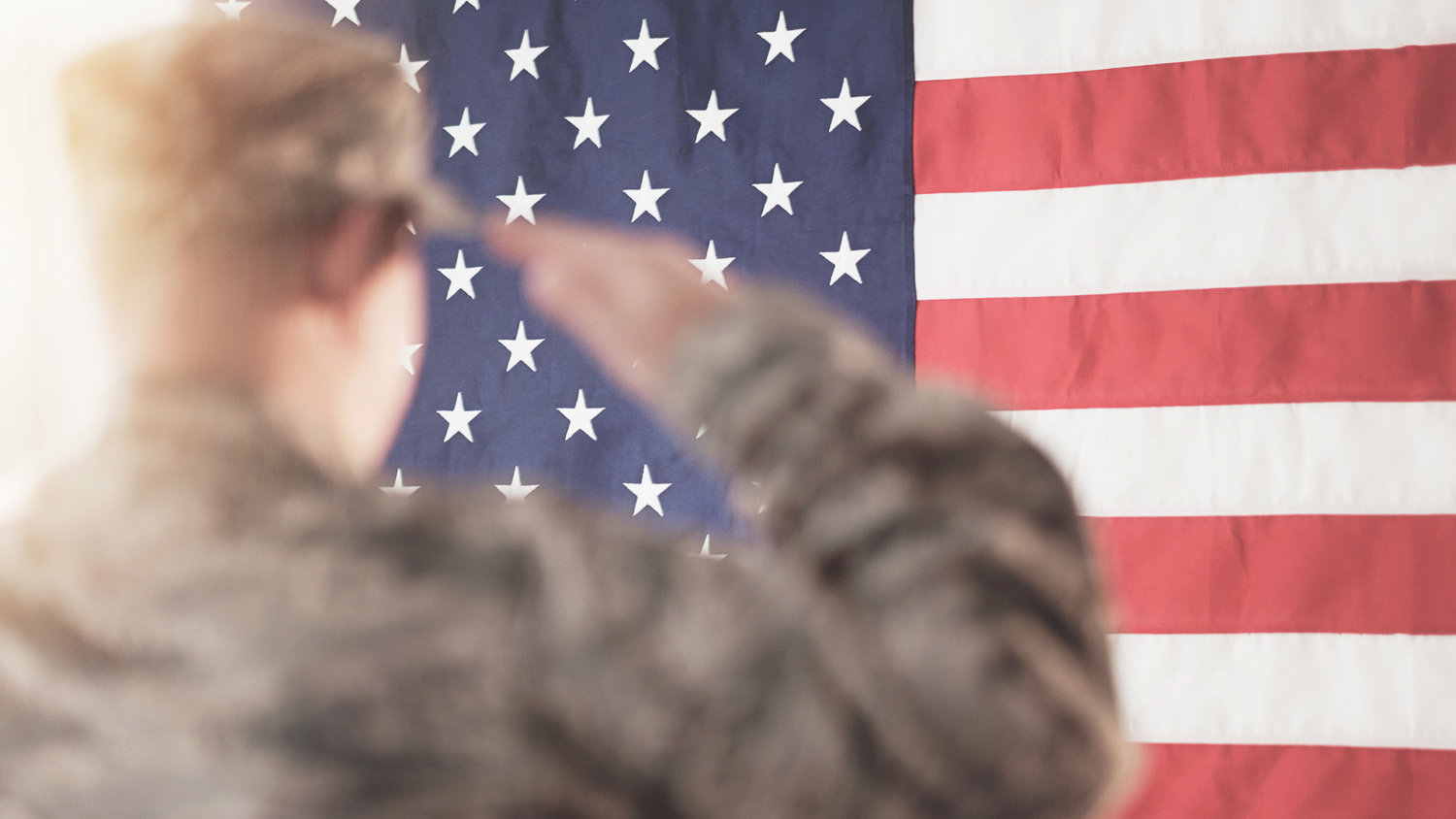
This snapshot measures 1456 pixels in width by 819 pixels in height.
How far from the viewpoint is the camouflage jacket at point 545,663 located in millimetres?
355

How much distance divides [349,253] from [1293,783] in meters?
1.38

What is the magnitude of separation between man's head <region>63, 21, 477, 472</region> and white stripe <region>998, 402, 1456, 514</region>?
115 centimetres

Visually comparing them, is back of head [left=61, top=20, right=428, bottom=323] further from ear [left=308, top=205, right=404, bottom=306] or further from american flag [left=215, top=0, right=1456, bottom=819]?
american flag [left=215, top=0, right=1456, bottom=819]

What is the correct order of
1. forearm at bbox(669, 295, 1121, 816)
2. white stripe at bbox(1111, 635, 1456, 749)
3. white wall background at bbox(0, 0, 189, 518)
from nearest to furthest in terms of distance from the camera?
forearm at bbox(669, 295, 1121, 816) → white wall background at bbox(0, 0, 189, 518) → white stripe at bbox(1111, 635, 1456, 749)

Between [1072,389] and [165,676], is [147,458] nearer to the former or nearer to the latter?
[165,676]

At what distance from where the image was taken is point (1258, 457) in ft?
4.50

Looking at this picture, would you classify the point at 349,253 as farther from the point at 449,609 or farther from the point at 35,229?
the point at 35,229

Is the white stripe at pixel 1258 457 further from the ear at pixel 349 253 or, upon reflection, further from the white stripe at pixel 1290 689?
the ear at pixel 349 253

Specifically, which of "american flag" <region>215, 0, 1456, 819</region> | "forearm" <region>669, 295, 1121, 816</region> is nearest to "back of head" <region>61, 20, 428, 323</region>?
"forearm" <region>669, 295, 1121, 816</region>

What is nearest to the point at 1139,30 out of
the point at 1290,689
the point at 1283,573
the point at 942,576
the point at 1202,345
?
the point at 1202,345

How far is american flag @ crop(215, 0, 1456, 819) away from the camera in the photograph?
133 cm

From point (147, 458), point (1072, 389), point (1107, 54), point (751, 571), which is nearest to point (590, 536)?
point (751, 571)

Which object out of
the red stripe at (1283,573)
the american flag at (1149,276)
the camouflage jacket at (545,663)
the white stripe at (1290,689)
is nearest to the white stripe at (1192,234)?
the american flag at (1149,276)

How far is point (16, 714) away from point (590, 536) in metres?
0.20
